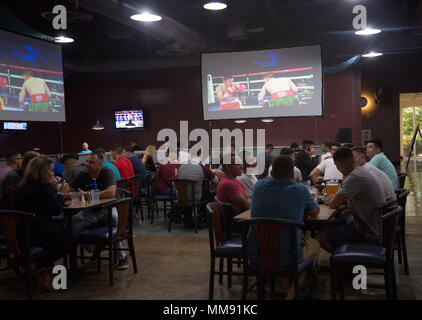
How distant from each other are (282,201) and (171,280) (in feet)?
6.07

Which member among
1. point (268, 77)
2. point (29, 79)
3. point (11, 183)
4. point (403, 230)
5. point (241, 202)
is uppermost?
point (268, 77)

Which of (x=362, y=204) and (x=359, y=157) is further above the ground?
(x=359, y=157)

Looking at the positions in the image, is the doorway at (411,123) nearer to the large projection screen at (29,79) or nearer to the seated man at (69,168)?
the large projection screen at (29,79)

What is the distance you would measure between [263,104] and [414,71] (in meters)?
10.6

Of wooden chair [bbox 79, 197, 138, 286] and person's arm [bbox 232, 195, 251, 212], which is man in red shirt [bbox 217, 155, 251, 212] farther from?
wooden chair [bbox 79, 197, 138, 286]

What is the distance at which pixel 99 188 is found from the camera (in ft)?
Result: 16.9

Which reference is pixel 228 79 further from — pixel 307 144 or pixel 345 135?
pixel 345 135

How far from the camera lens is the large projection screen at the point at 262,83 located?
30.8 feet

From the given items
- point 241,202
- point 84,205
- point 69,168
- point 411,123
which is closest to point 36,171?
point 84,205

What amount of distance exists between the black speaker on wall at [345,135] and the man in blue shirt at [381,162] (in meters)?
7.69

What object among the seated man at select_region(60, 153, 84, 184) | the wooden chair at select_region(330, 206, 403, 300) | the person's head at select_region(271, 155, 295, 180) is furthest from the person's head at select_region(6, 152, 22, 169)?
the wooden chair at select_region(330, 206, 403, 300)

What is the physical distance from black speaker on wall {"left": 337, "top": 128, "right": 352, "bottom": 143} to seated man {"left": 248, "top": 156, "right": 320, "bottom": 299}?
10.6 meters
